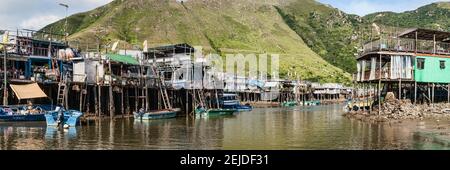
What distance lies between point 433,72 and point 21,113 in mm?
43694

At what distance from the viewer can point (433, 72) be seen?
52.3 m

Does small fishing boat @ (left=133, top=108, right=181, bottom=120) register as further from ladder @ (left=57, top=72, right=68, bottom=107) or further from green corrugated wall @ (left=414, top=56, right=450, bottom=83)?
green corrugated wall @ (left=414, top=56, right=450, bottom=83)

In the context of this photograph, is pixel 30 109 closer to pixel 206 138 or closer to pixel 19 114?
pixel 19 114

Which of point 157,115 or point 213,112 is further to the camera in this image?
point 213,112

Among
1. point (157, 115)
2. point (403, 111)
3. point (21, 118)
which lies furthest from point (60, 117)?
point (403, 111)

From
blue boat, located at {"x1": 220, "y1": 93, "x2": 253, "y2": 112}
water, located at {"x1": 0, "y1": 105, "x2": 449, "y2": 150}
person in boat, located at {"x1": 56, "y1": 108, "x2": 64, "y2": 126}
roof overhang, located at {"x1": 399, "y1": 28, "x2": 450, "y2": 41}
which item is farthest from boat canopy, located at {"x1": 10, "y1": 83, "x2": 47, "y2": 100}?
roof overhang, located at {"x1": 399, "y1": 28, "x2": 450, "y2": 41}

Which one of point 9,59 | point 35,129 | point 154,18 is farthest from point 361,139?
point 154,18

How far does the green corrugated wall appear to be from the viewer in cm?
5138

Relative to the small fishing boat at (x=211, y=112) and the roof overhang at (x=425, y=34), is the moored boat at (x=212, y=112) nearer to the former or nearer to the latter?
the small fishing boat at (x=211, y=112)

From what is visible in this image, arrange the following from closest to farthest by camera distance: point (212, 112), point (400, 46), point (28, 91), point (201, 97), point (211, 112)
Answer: point (28, 91), point (400, 46), point (211, 112), point (212, 112), point (201, 97)

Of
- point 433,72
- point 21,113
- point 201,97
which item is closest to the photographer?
point 21,113

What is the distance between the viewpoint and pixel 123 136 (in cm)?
3556

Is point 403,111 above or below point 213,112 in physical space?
above

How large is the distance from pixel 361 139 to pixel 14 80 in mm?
33777
